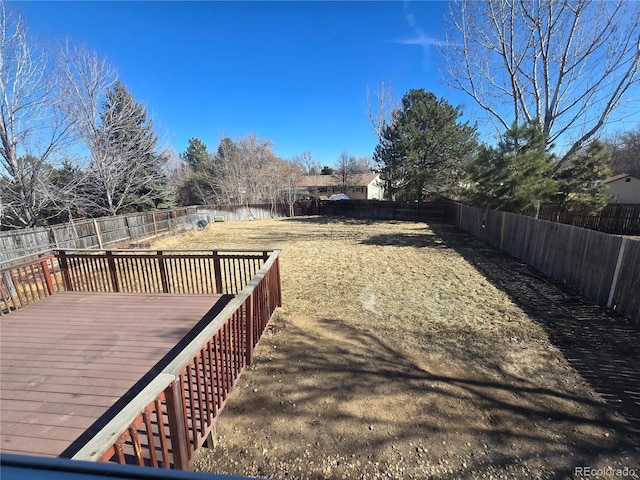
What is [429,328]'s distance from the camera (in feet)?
14.4

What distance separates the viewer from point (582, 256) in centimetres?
573

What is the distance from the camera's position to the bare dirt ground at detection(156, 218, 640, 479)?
→ 2.29 m

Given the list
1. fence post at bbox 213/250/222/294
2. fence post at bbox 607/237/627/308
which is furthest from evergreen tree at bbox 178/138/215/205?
fence post at bbox 607/237/627/308

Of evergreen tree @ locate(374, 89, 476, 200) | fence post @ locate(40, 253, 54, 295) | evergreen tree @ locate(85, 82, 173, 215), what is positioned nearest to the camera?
fence post @ locate(40, 253, 54, 295)

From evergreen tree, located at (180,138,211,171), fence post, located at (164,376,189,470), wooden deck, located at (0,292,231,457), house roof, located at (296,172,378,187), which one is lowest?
wooden deck, located at (0,292,231,457)

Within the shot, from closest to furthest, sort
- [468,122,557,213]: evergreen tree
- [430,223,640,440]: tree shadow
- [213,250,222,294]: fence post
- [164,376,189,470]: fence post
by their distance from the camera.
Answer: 1. [164,376,189,470]: fence post
2. [430,223,640,440]: tree shadow
3. [213,250,222,294]: fence post
4. [468,122,557,213]: evergreen tree

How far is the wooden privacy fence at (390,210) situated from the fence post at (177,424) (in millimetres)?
18555

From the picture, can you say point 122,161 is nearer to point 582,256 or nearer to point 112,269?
point 112,269

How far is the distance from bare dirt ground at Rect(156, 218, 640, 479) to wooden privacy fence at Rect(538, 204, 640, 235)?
1087cm

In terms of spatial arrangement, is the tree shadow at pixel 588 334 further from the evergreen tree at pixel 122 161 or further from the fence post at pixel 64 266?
the evergreen tree at pixel 122 161

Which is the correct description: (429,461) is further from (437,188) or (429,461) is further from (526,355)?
(437,188)

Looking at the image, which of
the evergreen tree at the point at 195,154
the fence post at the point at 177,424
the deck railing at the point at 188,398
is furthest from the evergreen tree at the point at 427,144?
the evergreen tree at the point at 195,154

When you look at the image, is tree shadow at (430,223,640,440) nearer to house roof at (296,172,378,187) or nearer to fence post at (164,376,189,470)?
fence post at (164,376,189,470)

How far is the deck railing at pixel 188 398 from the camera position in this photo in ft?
4.60
